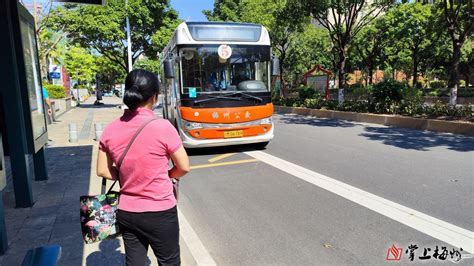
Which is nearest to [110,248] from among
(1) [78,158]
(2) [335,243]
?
(2) [335,243]

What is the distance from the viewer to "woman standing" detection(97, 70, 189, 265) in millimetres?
2285

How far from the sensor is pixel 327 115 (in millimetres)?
16906

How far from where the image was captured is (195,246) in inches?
154

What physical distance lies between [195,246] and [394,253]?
6.74ft

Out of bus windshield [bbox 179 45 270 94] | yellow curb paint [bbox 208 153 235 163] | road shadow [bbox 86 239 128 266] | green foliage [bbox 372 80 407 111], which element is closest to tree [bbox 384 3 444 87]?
green foliage [bbox 372 80 407 111]

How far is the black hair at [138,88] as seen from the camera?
7.50ft

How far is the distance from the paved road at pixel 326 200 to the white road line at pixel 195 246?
7 centimetres

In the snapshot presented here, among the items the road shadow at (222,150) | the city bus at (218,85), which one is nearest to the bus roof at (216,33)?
the city bus at (218,85)

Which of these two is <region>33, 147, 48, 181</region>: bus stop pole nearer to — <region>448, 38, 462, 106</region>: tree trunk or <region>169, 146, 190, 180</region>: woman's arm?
<region>169, 146, 190, 180</region>: woman's arm

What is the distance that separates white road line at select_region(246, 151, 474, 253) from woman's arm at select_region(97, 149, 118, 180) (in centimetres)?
347

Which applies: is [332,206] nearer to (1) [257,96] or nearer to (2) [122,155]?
(2) [122,155]

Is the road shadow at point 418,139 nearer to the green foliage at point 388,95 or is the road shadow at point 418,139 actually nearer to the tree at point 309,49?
the green foliage at point 388,95

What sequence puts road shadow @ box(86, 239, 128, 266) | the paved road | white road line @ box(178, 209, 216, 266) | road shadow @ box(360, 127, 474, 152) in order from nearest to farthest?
road shadow @ box(86, 239, 128, 266) < white road line @ box(178, 209, 216, 266) < the paved road < road shadow @ box(360, 127, 474, 152)
